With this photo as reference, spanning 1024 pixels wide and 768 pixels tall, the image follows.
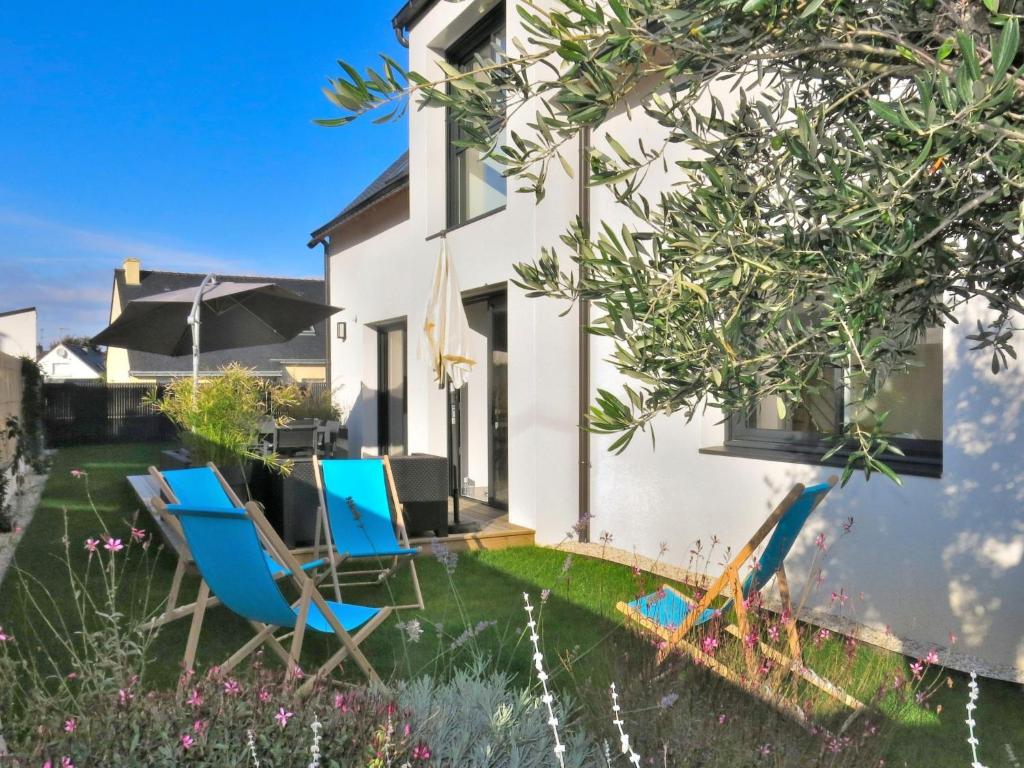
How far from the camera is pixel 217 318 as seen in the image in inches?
386

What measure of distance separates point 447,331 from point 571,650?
3936 mm

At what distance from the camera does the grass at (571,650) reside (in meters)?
2.75

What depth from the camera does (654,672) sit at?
3.00 metres

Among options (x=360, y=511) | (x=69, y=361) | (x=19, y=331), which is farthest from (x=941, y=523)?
Answer: (x=69, y=361)

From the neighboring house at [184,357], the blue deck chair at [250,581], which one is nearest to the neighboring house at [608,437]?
the blue deck chair at [250,581]

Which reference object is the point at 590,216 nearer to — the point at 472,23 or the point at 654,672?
the point at 472,23

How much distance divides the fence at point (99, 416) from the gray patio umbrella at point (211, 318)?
1350 centimetres

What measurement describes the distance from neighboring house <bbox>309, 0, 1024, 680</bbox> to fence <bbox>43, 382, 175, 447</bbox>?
11968mm

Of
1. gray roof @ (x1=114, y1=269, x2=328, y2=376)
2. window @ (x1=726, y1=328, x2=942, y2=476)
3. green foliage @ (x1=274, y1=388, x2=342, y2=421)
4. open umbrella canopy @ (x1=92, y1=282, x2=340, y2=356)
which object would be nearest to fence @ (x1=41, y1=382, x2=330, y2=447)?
gray roof @ (x1=114, y1=269, x2=328, y2=376)

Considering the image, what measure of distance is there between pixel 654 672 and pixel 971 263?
187cm

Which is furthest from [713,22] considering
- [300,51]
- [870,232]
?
[300,51]

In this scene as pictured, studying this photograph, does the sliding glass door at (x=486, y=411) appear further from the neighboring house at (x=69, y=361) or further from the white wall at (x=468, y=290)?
the neighboring house at (x=69, y=361)

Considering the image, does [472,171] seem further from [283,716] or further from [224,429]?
[283,716]

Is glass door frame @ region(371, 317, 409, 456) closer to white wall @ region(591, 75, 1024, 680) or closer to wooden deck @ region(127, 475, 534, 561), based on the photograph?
wooden deck @ region(127, 475, 534, 561)
